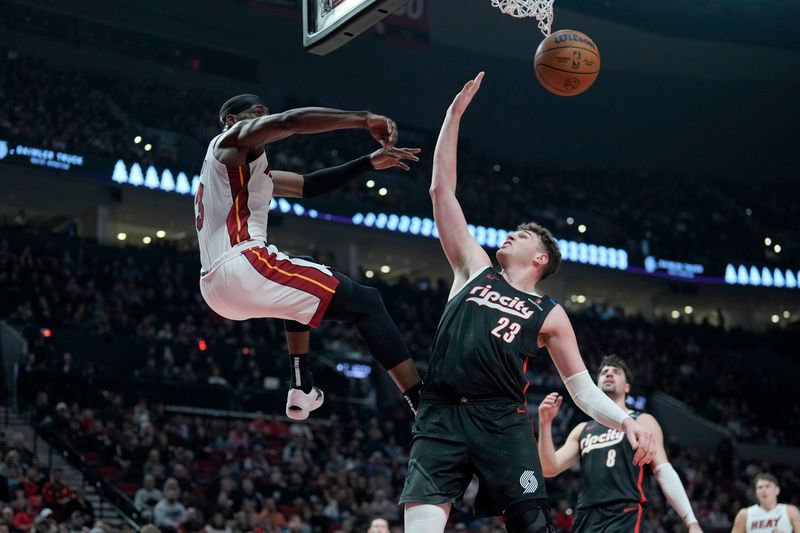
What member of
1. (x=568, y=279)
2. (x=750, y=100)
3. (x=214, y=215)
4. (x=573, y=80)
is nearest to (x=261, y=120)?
(x=214, y=215)

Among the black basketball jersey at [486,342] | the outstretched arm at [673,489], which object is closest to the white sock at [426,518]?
the black basketball jersey at [486,342]

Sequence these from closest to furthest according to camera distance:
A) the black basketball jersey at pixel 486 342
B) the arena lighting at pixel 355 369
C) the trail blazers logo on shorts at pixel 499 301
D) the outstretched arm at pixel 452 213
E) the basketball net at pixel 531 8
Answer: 1. the black basketball jersey at pixel 486 342
2. the trail blazers logo on shorts at pixel 499 301
3. the outstretched arm at pixel 452 213
4. the basketball net at pixel 531 8
5. the arena lighting at pixel 355 369

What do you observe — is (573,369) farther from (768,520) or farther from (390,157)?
(768,520)

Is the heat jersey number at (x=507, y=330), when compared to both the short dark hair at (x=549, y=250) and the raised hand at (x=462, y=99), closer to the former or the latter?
the short dark hair at (x=549, y=250)

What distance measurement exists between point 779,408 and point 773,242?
25.3 ft

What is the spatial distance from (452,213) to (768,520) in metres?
5.17

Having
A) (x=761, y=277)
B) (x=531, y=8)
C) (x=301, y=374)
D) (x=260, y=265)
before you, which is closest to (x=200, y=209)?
(x=260, y=265)

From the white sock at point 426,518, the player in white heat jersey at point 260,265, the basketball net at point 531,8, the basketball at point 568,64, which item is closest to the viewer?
the white sock at point 426,518

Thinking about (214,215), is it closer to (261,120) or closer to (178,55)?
(261,120)

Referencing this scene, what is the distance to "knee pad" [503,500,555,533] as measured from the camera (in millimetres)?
5004

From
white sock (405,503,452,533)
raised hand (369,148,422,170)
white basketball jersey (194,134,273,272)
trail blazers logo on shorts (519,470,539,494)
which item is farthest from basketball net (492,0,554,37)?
white sock (405,503,452,533)

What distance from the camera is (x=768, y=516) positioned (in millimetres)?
8992

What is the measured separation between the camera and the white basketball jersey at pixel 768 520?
8.84m

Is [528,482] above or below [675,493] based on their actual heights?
above
